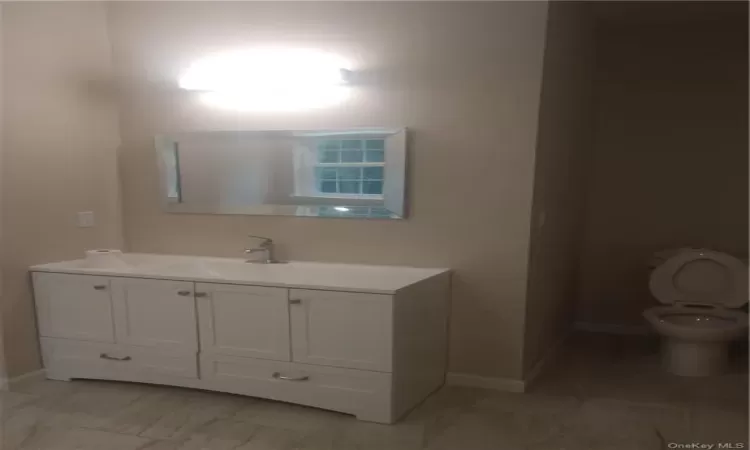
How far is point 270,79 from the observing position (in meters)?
3.24

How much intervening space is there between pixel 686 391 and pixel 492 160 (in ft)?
5.16

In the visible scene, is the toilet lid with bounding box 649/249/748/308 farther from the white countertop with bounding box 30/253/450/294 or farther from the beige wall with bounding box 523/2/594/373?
the white countertop with bounding box 30/253/450/294

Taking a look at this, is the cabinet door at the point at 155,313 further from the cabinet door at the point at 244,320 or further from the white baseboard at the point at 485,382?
the white baseboard at the point at 485,382

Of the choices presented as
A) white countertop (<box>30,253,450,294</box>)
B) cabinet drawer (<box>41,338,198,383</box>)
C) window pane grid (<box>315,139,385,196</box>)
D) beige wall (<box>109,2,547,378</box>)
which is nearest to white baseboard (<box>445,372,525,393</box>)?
beige wall (<box>109,2,547,378</box>)

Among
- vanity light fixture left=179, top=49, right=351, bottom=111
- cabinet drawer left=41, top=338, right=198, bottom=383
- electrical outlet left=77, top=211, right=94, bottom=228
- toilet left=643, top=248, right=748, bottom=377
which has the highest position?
vanity light fixture left=179, top=49, right=351, bottom=111

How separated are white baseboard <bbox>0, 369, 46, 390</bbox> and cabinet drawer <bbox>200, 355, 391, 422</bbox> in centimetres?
Result: 103

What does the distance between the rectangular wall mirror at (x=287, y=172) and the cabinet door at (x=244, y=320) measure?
67 cm

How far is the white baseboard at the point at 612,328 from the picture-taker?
410 centimetres

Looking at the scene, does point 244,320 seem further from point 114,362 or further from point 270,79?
point 270,79

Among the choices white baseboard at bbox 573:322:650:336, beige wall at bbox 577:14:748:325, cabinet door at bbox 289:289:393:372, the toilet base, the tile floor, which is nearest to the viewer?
the tile floor

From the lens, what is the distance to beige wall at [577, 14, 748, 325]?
3.75 meters

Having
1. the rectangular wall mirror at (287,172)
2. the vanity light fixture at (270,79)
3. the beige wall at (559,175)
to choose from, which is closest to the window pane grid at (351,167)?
the rectangular wall mirror at (287,172)

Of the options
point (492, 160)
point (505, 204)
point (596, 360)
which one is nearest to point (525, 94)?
point (492, 160)

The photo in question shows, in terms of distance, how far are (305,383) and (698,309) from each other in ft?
7.75
